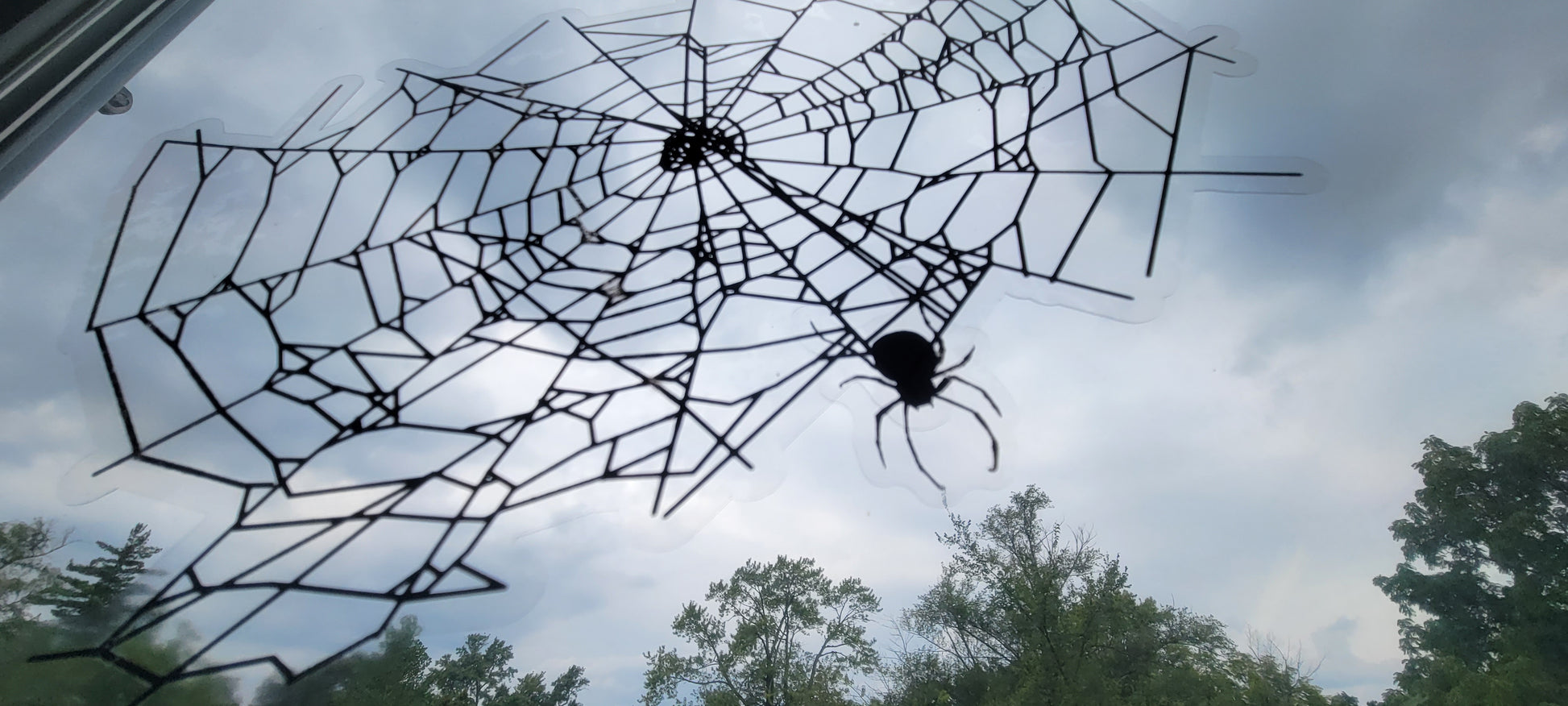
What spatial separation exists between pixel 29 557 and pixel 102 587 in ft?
0.56

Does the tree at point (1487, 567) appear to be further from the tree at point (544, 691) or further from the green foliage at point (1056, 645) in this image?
the tree at point (544, 691)

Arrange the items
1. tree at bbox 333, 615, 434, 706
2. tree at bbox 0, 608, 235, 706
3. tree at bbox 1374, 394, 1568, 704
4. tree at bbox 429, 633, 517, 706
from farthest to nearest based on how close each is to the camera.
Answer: tree at bbox 429, 633, 517, 706 < tree at bbox 1374, 394, 1568, 704 < tree at bbox 333, 615, 434, 706 < tree at bbox 0, 608, 235, 706

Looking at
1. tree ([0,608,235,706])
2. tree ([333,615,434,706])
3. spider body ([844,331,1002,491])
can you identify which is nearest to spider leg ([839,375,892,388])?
spider body ([844,331,1002,491])

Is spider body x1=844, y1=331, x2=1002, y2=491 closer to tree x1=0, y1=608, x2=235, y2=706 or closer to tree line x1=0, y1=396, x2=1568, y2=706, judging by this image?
tree x1=0, y1=608, x2=235, y2=706

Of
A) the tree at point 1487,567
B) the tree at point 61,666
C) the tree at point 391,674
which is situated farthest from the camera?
the tree at point 1487,567

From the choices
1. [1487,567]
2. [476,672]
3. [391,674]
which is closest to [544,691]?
[476,672]

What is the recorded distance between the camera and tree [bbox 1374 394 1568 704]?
6.26 m

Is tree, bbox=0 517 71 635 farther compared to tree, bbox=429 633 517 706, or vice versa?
tree, bbox=429 633 517 706

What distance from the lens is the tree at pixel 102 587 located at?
759 mm

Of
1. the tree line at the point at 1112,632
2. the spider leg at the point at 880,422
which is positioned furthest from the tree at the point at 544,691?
the spider leg at the point at 880,422

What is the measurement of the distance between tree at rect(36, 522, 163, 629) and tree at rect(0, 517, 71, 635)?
1 centimetres

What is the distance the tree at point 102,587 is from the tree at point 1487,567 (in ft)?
29.3

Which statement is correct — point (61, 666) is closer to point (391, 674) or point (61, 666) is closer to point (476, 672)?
point (391, 674)

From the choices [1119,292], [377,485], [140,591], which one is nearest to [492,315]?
[377,485]
